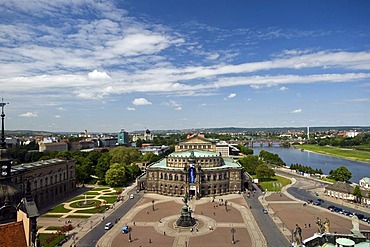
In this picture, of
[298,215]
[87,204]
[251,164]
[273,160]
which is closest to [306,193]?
[298,215]

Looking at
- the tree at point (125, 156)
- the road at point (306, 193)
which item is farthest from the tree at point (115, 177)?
the road at point (306, 193)

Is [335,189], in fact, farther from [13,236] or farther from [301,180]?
[13,236]

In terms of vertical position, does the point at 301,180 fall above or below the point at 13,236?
below

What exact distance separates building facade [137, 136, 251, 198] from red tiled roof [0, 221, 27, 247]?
249 feet

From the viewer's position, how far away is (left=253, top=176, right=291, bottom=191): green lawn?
109 meters

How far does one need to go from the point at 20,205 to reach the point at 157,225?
47.7 m

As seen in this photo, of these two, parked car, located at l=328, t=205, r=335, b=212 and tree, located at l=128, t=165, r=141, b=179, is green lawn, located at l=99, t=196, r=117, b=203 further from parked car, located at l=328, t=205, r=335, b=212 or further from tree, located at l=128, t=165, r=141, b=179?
parked car, located at l=328, t=205, r=335, b=212

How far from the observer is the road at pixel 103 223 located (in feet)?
192

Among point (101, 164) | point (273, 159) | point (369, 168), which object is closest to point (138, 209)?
point (101, 164)

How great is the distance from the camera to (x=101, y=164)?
125312 millimetres

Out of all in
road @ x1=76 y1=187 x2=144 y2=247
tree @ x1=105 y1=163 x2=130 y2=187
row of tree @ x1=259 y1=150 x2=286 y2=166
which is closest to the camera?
road @ x1=76 y1=187 x2=144 y2=247

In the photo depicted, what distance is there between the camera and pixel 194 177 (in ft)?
326

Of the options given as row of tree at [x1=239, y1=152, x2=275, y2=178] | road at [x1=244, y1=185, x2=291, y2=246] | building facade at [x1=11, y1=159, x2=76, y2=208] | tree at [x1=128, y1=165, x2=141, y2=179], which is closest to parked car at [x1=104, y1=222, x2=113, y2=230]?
building facade at [x1=11, y1=159, x2=76, y2=208]

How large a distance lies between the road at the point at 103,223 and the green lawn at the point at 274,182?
1743 inches
